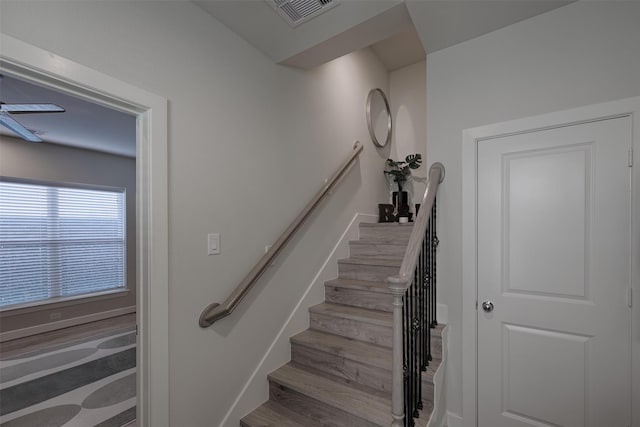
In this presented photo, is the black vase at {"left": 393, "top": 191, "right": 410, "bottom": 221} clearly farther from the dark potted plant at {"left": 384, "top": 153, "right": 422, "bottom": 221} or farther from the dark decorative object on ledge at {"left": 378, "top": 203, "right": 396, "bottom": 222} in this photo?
the dark decorative object on ledge at {"left": 378, "top": 203, "right": 396, "bottom": 222}

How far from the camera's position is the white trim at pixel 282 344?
1.90 m

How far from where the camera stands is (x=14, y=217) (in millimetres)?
3963

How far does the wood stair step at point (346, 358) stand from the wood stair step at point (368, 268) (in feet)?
2.09

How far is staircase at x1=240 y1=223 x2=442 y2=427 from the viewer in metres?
1.76

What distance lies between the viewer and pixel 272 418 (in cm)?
188

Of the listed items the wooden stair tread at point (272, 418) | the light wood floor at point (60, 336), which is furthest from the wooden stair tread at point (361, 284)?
the light wood floor at point (60, 336)

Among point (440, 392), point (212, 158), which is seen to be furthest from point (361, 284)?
point (212, 158)

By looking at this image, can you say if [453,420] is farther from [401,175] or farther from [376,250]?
[401,175]

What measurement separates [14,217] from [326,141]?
441 centimetres

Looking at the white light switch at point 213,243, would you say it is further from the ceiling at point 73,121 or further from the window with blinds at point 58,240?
the window with blinds at point 58,240

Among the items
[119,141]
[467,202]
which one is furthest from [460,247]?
[119,141]

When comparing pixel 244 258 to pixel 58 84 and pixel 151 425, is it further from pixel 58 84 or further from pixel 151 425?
pixel 58 84

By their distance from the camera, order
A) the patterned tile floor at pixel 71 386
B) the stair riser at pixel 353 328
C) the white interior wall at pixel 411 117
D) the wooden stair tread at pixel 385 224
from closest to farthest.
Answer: the stair riser at pixel 353 328 → the patterned tile floor at pixel 71 386 → the wooden stair tread at pixel 385 224 → the white interior wall at pixel 411 117

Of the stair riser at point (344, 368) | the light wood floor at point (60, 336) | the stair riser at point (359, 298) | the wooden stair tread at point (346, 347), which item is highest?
the stair riser at point (359, 298)
